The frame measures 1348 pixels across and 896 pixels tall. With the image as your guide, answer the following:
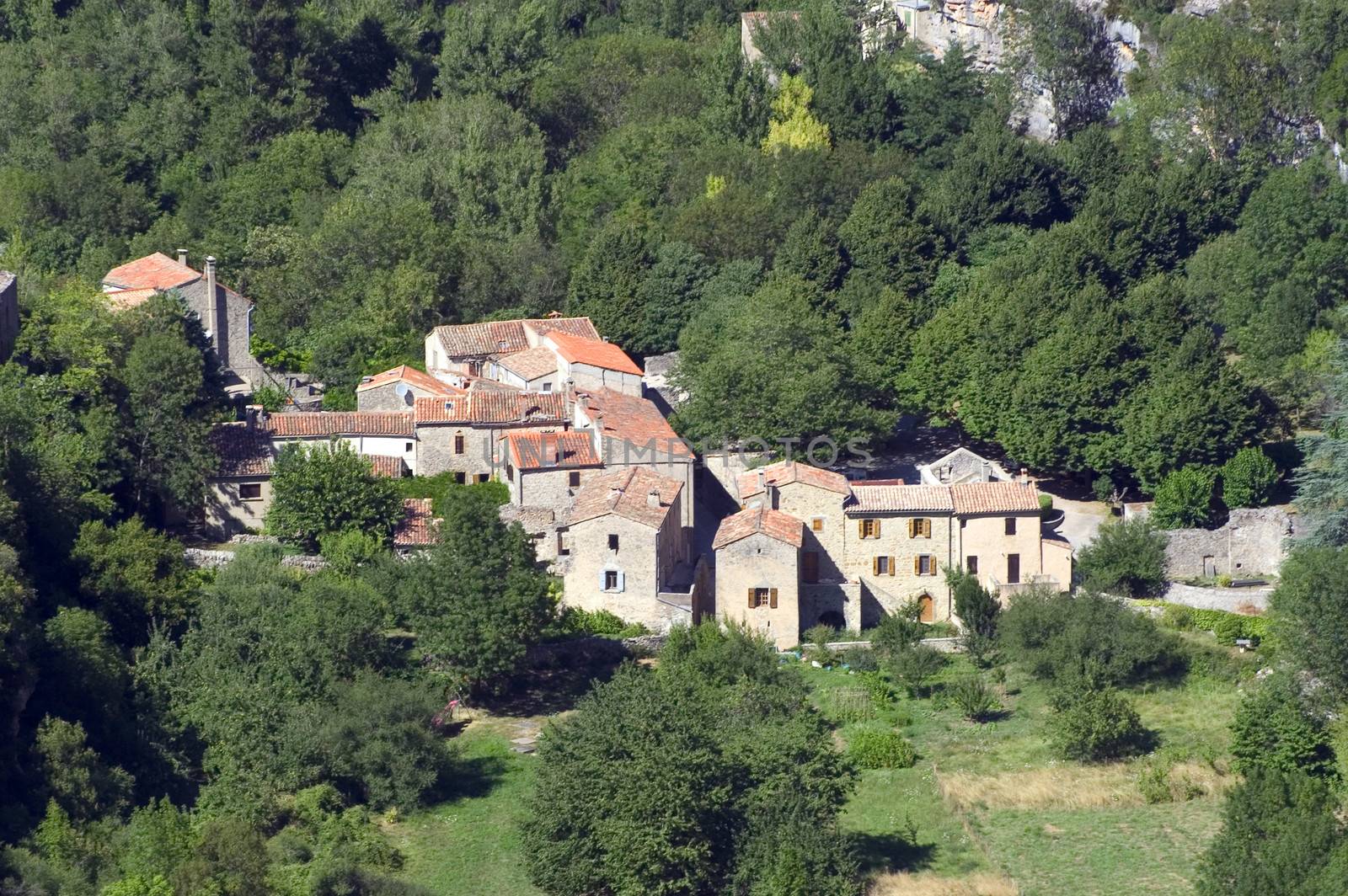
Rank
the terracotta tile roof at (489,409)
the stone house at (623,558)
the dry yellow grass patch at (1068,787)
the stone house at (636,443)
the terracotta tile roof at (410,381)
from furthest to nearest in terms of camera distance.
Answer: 1. the terracotta tile roof at (410,381)
2. the terracotta tile roof at (489,409)
3. the stone house at (636,443)
4. the stone house at (623,558)
5. the dry yellow grass patch at (1068,787)

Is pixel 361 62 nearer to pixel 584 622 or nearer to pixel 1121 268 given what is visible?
pixel 1121 268

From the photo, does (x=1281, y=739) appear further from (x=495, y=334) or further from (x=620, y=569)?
(x=495, y=334)

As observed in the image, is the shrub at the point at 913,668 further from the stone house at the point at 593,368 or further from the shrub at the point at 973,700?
the stone house at the point at 593,368

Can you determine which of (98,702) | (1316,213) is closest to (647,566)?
(98,702)

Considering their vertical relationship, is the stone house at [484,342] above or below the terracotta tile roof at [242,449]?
above

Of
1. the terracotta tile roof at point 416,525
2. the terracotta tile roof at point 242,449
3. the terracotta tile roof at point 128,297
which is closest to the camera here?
the terracotta tile roof at point 416,525

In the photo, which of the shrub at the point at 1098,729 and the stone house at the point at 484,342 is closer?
the shrub at the point at 1098,729

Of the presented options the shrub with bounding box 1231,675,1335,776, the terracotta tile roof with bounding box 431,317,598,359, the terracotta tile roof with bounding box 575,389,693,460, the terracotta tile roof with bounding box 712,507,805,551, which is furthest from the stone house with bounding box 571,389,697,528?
the shrub with bounding box 1231,675,1335,776

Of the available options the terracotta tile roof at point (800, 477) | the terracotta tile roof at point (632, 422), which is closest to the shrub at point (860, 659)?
the terracotta tile roof at point (800, 477)
